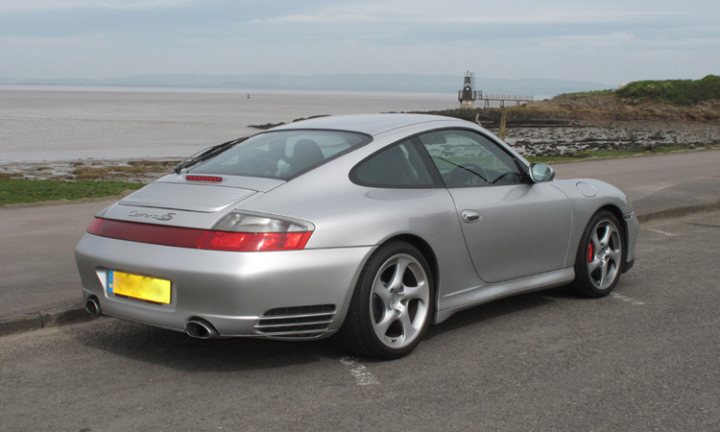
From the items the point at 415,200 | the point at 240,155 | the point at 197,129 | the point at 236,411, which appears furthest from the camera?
the point at 197,129

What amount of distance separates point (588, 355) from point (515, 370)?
582 mm

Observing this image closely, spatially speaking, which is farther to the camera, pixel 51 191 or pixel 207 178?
pixel 51 191

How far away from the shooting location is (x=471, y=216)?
5785 mm

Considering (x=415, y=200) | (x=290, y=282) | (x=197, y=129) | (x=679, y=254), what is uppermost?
(x=415, y=200)

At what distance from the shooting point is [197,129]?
64375mm

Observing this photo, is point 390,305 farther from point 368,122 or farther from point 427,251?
point 368,122

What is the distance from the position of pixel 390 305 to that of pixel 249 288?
96 centimetres

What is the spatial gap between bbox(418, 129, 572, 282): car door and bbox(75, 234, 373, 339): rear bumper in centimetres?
105

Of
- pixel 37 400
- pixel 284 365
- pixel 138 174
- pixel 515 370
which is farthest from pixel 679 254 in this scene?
pixel 138 174

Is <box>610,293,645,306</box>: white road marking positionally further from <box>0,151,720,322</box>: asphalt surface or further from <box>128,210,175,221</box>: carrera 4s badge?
<box>0,151,720,322</box>: asphalt surface

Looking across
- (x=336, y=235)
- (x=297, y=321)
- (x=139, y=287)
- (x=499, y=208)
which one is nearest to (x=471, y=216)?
(x=499, y=208)

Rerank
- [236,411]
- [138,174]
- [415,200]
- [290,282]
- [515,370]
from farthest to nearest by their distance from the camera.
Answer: [138,174]
[415,200]
[515,370]
[290,282]
[236,411]

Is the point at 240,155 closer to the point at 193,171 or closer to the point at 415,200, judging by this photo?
the point at 193,171

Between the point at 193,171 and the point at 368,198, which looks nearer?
the point at 368,198
